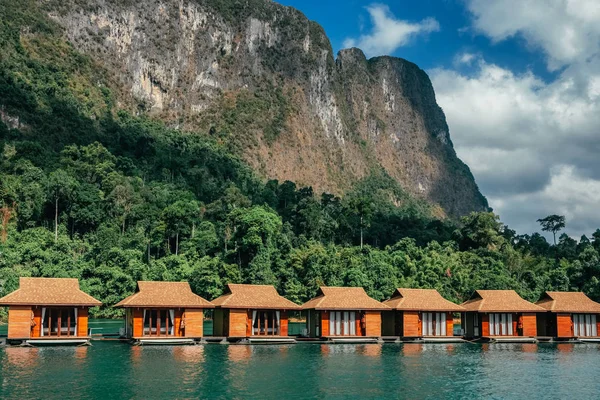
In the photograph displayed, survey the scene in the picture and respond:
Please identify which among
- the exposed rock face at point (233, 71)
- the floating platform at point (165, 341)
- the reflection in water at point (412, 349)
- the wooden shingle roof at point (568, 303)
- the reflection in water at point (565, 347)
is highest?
the exposed rock face at point (233, 71)

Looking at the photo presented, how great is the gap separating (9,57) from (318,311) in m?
94.0

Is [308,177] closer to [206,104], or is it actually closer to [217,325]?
[206,104]

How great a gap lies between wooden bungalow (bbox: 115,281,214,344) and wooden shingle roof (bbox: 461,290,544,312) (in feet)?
Answer: 69.1

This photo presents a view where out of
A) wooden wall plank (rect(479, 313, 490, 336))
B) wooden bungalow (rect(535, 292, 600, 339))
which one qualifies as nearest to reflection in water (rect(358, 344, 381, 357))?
wooden wall plank (rect(479, 313, 490, 336))

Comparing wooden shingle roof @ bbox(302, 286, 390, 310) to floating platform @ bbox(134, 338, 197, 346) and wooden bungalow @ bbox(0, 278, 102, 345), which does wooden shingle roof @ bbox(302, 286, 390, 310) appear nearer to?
floating platform @ bbox(134, 338, 197, 346)

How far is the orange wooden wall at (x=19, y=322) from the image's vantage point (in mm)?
43406

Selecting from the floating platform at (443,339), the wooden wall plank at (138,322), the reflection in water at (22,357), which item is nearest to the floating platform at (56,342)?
the reflection in water at (22,357)

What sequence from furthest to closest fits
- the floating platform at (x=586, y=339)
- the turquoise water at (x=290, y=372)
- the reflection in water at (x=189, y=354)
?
1. the floating platform at (x=586, y=339)
2. the reflection in water at (x=189, y=354)
3. the turquoise water at (x=290, y=372)

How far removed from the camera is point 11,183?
84500 millimetres

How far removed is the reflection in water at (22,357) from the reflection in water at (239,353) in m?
10.8

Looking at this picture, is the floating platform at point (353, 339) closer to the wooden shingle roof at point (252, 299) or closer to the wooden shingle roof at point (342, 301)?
the wooden shingle roof at point (342, 301)

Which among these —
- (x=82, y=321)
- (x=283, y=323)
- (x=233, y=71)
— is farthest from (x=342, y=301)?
(x=233, y=71)

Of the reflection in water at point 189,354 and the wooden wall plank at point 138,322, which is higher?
the wooden wall plank at point 138,322

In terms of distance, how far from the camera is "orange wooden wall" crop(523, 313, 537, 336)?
5538cm
